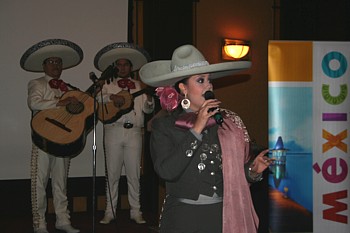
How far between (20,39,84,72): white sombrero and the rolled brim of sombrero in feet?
7.24

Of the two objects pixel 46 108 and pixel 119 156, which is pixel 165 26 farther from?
pixel 46 108

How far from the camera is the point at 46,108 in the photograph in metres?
4.20

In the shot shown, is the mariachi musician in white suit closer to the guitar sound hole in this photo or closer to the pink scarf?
the guitar sound hole

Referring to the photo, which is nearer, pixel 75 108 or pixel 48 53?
pixel 75 108

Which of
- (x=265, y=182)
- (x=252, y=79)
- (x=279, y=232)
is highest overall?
(x=252, y=79)

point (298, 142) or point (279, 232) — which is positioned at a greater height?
point (298, 142)

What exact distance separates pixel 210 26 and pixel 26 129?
7.58 ft

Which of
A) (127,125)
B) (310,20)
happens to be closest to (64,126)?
(127,125)

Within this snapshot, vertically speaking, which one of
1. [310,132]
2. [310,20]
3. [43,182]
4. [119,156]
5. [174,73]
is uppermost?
[310,20]

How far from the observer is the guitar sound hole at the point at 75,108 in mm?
4215

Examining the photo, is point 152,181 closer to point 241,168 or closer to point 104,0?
point 104,0

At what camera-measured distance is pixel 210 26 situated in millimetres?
5703

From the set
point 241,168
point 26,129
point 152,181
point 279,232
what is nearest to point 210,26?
point 152,181

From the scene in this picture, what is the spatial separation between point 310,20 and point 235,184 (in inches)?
167
